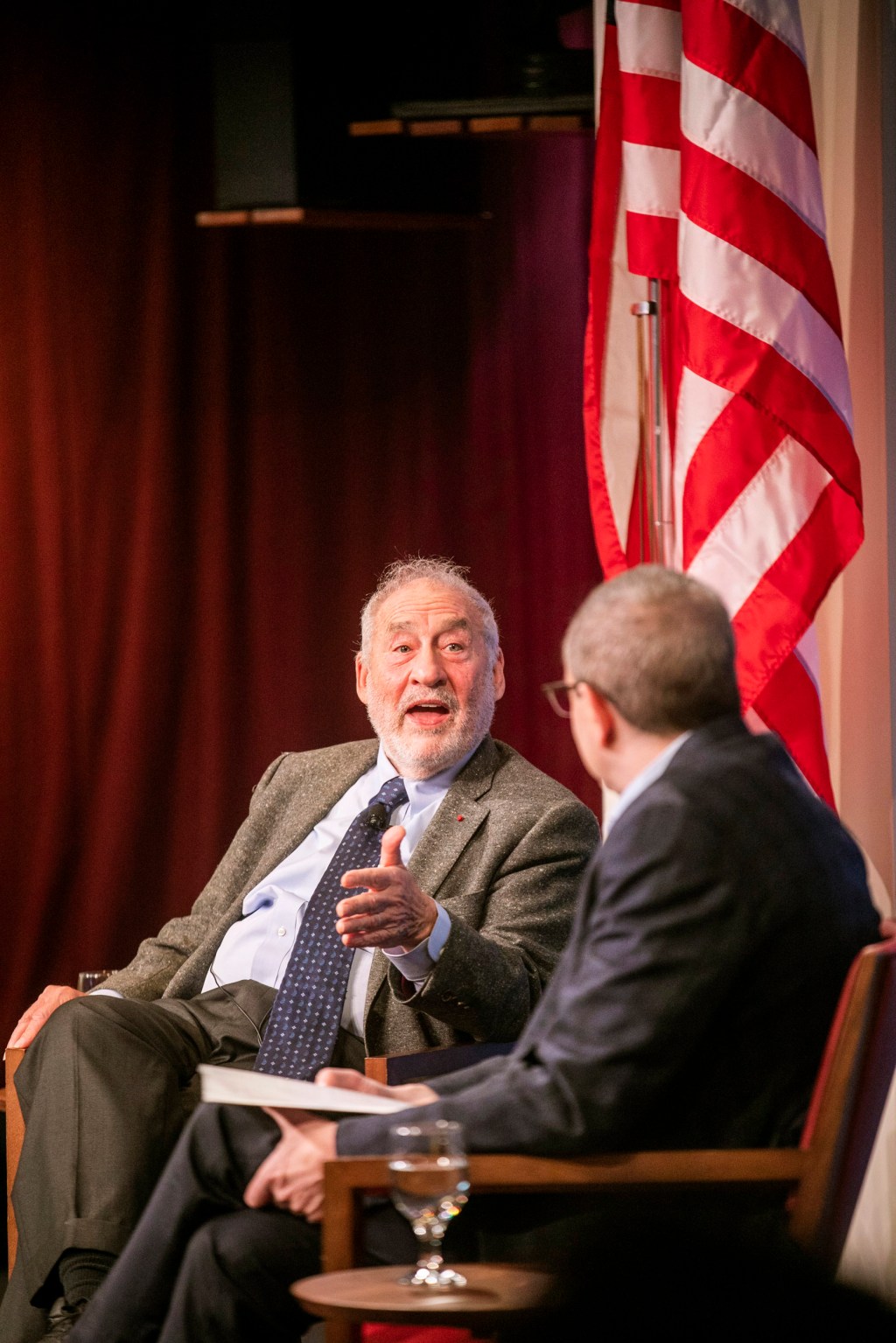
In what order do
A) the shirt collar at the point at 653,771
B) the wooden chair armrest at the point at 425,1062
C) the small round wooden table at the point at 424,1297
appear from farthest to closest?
the wooden chair armrest at the point at 425,1062
the shirt collar at the point at 653,771
the small round wooden table at the point at 424,1297

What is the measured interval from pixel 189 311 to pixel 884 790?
8.08ft

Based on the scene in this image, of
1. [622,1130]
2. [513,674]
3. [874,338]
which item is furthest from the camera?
[513,674]

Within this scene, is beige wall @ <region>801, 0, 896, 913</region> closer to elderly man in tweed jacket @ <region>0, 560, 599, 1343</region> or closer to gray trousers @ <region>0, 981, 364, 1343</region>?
elderly man in tweed jacket @ <region>0, 560, 599, 1343</region>

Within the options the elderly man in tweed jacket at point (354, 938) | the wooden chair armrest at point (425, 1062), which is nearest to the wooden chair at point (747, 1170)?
the wooden chair armrest at point (425, 1062)

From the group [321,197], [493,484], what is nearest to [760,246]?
[321,197]

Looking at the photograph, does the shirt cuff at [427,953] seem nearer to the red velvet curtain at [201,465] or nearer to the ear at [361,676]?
the ear at [361,676]

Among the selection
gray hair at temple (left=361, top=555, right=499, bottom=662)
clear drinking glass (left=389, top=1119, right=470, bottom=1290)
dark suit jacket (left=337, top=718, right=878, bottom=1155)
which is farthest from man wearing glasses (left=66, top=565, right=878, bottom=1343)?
gray hair at temple (left=361, top=555, right=499, bottom=662)

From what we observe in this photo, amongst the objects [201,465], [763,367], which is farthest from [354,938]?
[201,465]

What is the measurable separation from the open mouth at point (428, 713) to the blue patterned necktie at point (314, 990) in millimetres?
273

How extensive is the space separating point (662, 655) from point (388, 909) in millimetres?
778

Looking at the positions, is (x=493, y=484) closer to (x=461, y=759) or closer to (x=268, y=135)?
(x=268, y=135)

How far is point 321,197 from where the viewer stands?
3779 millimetres

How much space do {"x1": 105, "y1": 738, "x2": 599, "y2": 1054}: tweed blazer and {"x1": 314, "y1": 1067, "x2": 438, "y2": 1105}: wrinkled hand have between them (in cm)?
52

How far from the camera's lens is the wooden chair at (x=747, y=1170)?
1.70 metres
